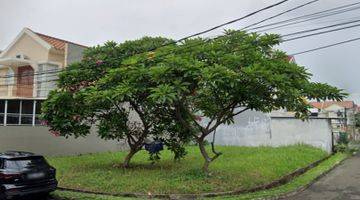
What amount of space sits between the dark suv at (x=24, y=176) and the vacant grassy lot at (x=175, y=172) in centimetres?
192

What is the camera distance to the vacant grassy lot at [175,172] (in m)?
13.9

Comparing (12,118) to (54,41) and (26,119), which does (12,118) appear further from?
(54,41)

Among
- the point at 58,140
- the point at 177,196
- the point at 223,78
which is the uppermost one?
the point at 223,78

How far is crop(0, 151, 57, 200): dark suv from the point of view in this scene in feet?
37.9

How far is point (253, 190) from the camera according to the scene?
14.1 meters

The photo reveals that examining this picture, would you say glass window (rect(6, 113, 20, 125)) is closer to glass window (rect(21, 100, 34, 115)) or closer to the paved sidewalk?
glass window (rect(21, 100, 34, 115))

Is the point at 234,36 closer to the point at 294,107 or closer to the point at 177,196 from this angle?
the point at 294,107

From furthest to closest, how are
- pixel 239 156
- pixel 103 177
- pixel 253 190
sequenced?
1. pixel 239 156
2. pixel 103 177
3. pixel 253 190

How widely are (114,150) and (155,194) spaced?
12286 millimetres

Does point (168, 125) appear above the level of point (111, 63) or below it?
below

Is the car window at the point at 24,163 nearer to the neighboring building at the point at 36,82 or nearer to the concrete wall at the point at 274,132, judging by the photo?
the neighboring building at the point at 36,82

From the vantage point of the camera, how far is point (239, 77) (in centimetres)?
1254

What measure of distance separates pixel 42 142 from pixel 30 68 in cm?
1173

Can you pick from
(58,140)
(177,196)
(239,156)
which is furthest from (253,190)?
(58,140)
